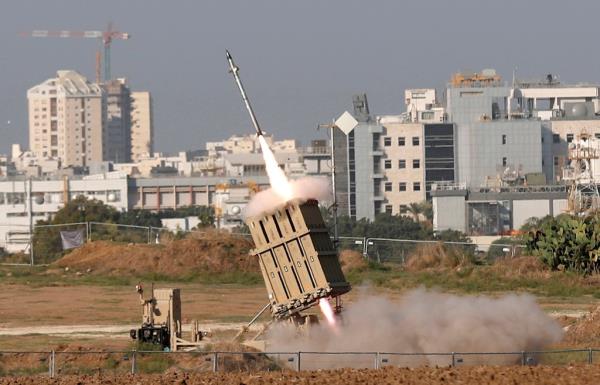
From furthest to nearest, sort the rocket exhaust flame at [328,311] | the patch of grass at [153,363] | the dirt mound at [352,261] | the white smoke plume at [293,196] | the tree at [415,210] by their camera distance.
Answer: the tree at [415,210]
the dirt mound at [352,261]
the rocket exhaust flame at [328,311]
the white smoke plume at [293,196]
the patch of grass at [153,363]

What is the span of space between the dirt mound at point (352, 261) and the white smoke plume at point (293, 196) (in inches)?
993

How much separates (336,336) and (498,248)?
145ft

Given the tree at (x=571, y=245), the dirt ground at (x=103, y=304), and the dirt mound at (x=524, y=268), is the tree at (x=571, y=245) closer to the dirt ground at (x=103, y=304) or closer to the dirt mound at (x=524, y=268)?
the dirt mound at (x=524, y=268)

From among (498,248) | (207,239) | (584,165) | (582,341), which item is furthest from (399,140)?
(582,341)

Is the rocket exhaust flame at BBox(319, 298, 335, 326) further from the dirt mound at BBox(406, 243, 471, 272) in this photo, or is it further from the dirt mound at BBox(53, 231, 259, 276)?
the dirt mound at BBox(53, 231, 259, 276)

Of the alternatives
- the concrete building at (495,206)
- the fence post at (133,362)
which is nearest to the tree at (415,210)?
the concrete building at (495,206)

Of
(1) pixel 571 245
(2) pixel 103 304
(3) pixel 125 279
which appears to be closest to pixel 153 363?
(2) pixel 103 304

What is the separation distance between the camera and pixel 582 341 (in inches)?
1639

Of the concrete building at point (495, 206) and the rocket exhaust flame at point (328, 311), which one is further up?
the concrete building at point (495, 206)

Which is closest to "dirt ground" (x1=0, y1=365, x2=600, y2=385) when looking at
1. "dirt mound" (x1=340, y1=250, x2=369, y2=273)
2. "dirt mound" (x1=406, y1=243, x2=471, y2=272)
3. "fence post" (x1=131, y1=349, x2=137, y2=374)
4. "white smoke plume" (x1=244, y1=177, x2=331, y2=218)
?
"fence post" (x1=131, y1=349, x2=137, y2=374)

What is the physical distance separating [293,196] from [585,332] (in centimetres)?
822

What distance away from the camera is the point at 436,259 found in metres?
67.2

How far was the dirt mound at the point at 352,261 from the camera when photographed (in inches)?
2591

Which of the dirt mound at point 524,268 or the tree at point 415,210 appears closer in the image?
the dirt mound at point 524,268
